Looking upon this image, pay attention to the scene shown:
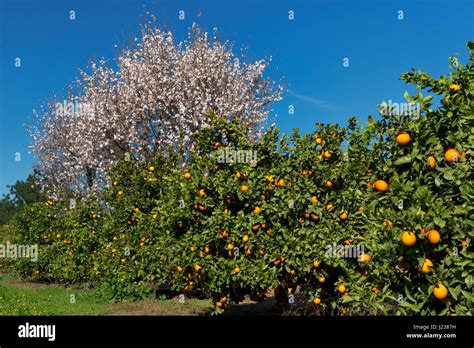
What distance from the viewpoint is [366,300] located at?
14.6ft

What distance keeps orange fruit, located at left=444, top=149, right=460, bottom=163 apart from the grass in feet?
24.8

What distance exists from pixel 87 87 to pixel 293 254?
64.3 ft

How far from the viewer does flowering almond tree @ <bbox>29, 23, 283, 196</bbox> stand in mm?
20484

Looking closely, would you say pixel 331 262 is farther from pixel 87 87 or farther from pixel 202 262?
pixel 87 87

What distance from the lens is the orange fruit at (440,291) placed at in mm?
3715

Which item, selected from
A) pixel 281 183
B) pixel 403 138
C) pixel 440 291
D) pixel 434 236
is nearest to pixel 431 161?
pixel 403 138

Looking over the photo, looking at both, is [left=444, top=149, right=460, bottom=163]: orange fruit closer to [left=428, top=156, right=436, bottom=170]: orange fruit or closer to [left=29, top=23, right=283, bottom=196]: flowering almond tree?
[left=428, top=156, right=436, bottom=170]: orange fruit
